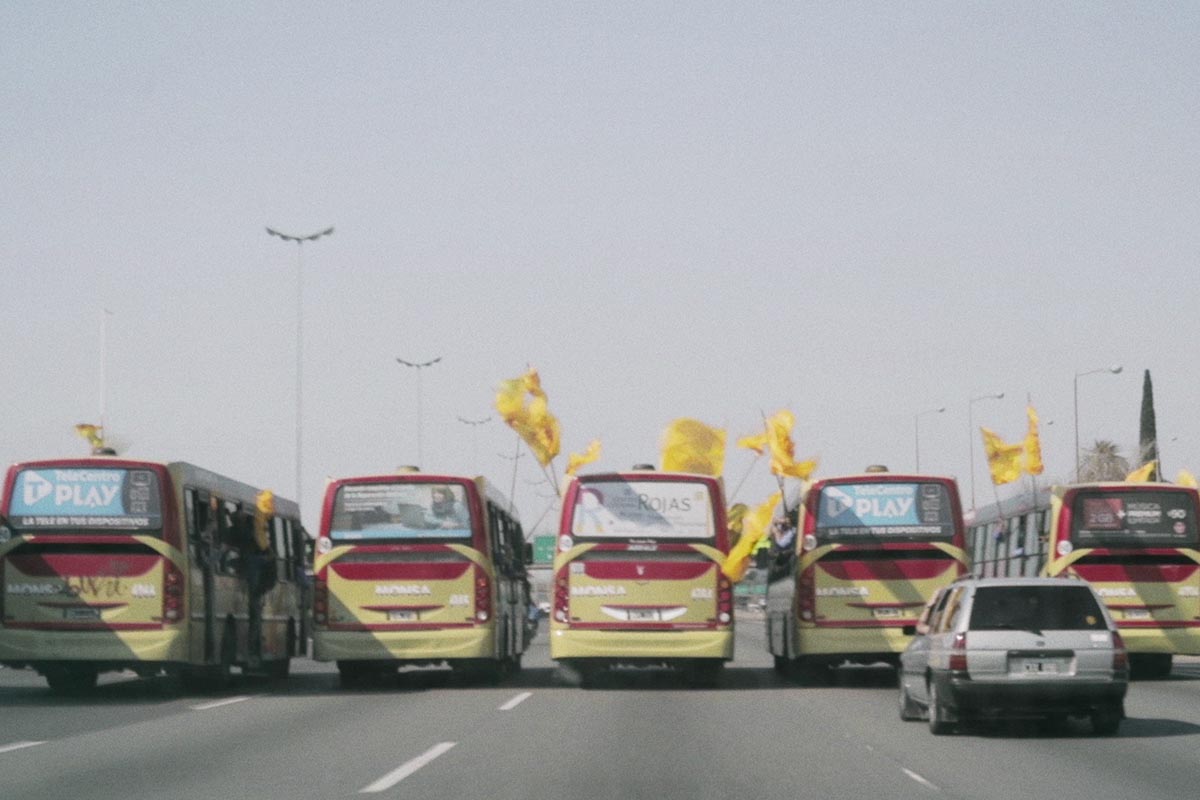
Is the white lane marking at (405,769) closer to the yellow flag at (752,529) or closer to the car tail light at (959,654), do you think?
the car tail light at (959,654)

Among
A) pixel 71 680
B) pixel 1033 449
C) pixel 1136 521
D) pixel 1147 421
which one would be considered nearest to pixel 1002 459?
pixel 1033 449

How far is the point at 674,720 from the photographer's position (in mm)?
20062

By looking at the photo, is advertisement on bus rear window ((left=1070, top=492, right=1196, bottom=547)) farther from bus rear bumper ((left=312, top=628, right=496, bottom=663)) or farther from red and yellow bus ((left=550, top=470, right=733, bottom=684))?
bus rear bumper ((left=312, top=628, right=496, bottom=663))

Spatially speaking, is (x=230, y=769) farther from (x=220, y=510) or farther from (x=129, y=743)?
(x=220, y=510)

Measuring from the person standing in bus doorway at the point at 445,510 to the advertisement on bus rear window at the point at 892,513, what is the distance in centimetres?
485

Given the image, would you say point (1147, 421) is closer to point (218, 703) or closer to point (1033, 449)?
point (1033, 449)

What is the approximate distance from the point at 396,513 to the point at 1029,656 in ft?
34.7

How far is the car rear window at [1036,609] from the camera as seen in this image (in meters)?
17.8

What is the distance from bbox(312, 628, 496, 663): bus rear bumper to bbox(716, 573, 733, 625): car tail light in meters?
2.94

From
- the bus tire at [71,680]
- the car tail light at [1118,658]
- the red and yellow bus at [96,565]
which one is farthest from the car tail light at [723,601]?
the car tail light at [1118,658]

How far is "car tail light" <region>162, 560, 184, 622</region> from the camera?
23453mm

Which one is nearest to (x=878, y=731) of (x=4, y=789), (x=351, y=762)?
(x=351, y=762)

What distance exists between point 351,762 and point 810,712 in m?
7.34

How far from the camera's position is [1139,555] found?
28.1 metres
